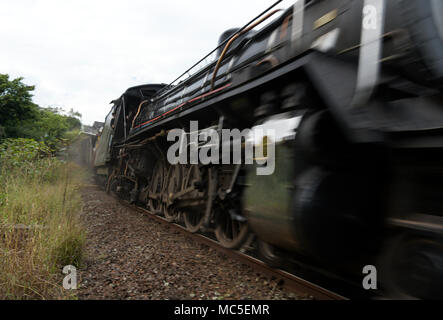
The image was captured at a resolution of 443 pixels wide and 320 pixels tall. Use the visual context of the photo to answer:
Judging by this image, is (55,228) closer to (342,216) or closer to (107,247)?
(107,247)

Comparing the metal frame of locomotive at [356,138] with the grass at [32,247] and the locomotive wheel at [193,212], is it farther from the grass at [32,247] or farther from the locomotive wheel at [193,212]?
the grass at [32,247]

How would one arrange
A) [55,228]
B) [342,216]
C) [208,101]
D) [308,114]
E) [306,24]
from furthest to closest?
[208,101] < [55,228] < [306,24] < [308,114] < [342,216]

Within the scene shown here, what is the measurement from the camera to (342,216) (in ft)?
6.40

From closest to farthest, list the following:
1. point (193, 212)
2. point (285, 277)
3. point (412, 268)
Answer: point (412, 268) < point (285, 277) < point (193, 212)

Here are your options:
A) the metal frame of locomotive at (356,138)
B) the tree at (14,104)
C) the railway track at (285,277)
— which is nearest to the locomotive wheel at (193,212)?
the railway track at (285,277)

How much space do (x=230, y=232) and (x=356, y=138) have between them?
9.56 ft

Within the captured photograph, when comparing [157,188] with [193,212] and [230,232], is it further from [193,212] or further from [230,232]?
[230,232]

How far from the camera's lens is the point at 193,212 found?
16.1 feet

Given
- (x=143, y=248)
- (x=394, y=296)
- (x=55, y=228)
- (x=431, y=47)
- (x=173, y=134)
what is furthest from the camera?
(x=173, y=134)

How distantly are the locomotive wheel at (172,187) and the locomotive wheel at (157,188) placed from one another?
362mm

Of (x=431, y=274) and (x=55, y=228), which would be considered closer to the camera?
(x=431, y=274)

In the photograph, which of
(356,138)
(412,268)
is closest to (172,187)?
(356,138)

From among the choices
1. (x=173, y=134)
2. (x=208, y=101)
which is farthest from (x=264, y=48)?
(x=173, y=134)

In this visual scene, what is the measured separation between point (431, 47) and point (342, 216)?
119 cm
